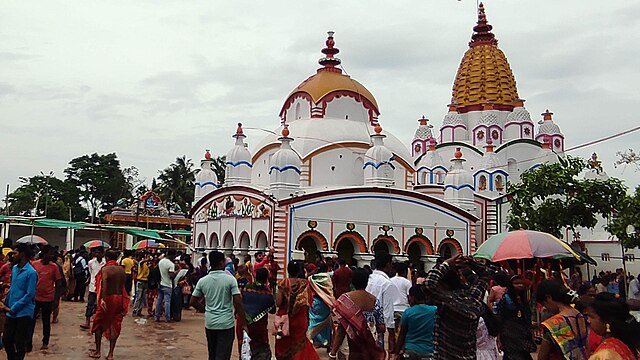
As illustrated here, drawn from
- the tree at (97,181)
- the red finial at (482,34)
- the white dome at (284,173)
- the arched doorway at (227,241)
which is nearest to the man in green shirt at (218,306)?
the white dome at (284,173)

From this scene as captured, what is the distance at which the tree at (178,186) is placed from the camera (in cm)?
5362

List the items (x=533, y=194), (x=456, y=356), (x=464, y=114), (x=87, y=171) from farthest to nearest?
(x=87, y=171) < (x=464, y=114) < (x=533, y=194) < (x=456, y=356)

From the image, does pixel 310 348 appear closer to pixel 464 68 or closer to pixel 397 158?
pixel 397 158

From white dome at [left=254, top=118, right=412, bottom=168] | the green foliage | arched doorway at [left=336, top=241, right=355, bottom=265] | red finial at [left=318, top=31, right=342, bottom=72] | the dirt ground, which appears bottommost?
the dirt ground

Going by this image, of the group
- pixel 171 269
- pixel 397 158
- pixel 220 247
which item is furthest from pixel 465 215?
pixel 171 269

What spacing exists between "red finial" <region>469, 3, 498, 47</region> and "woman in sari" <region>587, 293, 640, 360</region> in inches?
1443

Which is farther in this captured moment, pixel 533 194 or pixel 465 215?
pixel 465 215

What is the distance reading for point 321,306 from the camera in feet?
29.6

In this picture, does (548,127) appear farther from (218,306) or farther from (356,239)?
(218,306)

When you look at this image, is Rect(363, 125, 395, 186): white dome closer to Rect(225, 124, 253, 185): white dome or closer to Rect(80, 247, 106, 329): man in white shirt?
Rect(225, 124, 253, 185): white dome

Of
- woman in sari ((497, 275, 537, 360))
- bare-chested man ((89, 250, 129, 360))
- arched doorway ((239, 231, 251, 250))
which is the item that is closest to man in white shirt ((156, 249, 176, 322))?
bare-chested man ((89, 250, 129, 360))

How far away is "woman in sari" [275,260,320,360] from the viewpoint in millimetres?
6785

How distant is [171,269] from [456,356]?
31.9 ft

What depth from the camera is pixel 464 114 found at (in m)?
36.9
